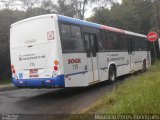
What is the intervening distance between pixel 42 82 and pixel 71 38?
209 centimetres

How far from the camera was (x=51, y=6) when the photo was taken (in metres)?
39.4

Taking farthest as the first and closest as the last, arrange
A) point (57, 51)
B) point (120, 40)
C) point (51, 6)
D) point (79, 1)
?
point (79, 1) → point (51, 6) → point (120, 40) → point (57, 51)

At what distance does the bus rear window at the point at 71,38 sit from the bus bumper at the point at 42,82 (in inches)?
46.1

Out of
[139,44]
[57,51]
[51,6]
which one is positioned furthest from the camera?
[51,6]

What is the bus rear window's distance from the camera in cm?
1140

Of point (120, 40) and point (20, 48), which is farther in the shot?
point (120, 40)

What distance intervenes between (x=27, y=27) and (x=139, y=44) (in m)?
11.9

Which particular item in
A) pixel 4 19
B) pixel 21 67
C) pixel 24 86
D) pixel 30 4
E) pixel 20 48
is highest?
pixel 30 4

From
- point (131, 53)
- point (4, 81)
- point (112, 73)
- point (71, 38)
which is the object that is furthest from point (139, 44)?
point (4, 81)

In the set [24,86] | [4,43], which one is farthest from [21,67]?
[4,43]

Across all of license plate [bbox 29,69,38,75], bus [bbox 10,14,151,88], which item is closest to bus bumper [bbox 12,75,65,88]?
bus [bbox 10,14,151,88]

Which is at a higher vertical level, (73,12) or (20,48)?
(73,12)

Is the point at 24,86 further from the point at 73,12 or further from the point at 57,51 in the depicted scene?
the point at 73,12

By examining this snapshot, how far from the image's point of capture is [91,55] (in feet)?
44.1
